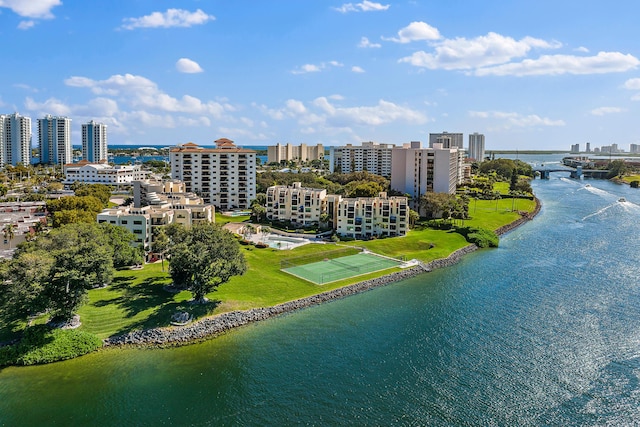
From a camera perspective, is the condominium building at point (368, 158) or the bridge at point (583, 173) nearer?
the condominium building at point (368, 158)

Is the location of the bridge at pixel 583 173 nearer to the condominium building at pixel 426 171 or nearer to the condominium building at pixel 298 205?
the condominium building at pixel 426 171

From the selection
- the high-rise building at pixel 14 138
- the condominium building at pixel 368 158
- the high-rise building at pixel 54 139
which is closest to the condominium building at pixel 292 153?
the condominium building at pixel 368 158

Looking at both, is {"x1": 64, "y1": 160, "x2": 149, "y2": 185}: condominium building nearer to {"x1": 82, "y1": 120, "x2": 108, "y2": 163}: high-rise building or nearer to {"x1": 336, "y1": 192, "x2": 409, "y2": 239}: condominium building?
{"x1": 82, "y1": 120, "x2": 108, "y2": 163}: high-rise building

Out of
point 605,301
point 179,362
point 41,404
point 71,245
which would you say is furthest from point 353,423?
point 605,301

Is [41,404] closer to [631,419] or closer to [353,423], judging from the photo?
[353,423]

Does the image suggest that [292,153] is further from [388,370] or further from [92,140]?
[388,370]
